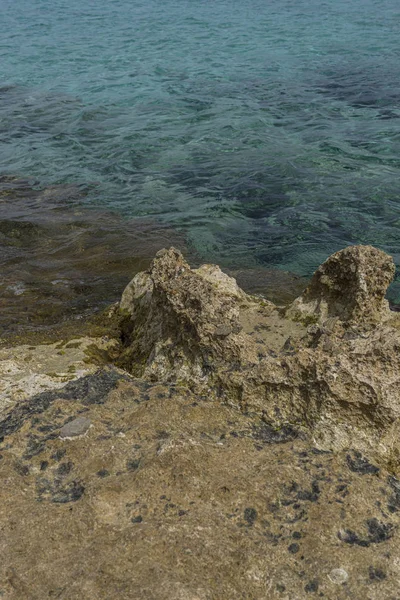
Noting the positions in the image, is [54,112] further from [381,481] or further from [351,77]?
[381,481]

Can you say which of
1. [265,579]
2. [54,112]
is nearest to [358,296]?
[265,579]

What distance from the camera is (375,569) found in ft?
9.06

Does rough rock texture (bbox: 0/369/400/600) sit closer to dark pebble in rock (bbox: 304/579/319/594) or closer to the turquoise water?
dark pebble in rock (bbox: 304/579/319/594)

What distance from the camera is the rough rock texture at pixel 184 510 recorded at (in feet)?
8.91

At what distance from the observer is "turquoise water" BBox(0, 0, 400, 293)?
10367 mm

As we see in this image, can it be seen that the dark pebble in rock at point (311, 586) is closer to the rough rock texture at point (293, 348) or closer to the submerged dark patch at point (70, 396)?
the rough rock texture at point (293, 348)

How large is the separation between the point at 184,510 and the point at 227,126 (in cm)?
1337

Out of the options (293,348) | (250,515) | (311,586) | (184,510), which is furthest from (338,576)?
(293,348)

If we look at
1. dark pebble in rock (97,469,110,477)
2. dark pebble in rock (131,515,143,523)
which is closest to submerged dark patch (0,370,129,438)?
dark pebble in rock (97,469,110,477)

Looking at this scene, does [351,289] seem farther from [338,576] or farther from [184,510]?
[338,576]

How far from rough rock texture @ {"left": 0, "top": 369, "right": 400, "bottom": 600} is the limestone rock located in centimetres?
186

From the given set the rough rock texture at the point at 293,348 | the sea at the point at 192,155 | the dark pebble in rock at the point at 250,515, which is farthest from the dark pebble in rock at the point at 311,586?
the sea at the point at 192,155

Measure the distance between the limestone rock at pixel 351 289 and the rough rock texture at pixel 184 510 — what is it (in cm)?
186

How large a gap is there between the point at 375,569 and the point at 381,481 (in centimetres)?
63
